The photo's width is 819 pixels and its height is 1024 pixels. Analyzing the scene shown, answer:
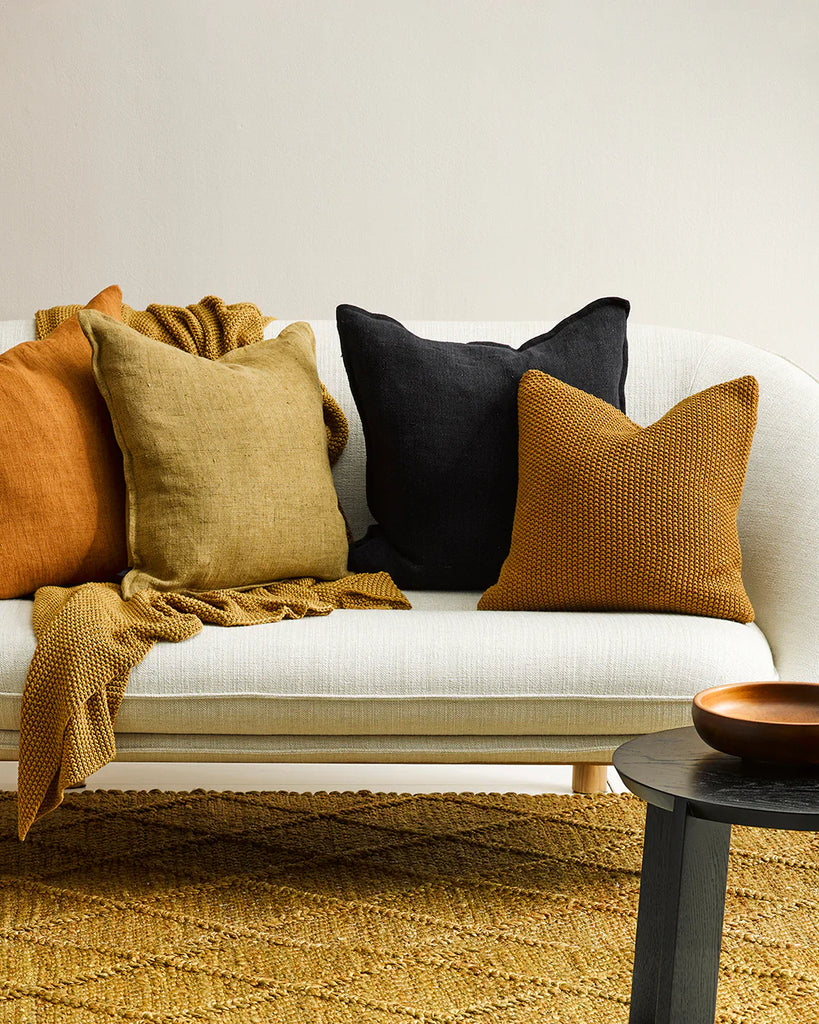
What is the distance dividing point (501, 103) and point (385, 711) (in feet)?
6.09

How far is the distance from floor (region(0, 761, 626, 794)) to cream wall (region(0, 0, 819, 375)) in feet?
4.05

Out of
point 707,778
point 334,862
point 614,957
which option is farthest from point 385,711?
point 707,778

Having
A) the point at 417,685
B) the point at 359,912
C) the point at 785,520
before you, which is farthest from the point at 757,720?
the point at 785,520

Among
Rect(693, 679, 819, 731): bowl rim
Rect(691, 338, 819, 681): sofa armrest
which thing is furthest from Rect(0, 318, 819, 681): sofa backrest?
Rect(693, 679, 819, 731): bowl rim

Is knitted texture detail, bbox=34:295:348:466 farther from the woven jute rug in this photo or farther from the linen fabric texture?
the woven jute rug

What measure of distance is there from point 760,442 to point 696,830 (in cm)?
119

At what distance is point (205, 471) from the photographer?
185 cm

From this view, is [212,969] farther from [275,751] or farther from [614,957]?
[614,957]

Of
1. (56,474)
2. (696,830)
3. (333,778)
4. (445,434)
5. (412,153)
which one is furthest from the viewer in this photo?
(412,153)

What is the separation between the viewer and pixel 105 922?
152cm

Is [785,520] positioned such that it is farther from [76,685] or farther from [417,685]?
[76,685]

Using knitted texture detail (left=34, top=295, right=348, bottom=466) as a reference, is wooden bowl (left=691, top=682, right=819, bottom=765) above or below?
below

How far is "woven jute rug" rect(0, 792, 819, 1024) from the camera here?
1.33 m

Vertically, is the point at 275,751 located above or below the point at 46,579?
below
